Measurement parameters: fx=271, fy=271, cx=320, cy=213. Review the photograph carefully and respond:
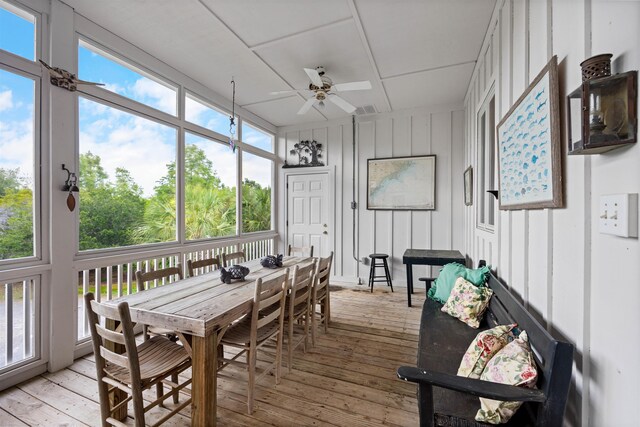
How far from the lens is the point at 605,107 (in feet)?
2.87

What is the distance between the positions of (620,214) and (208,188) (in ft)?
14.0

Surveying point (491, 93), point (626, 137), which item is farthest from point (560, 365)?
point (491, 93)

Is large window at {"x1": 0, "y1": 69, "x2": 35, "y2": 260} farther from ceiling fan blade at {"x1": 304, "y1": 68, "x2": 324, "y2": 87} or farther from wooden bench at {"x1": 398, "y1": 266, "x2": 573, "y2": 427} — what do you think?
wooden bench at {"x1": 398, "y1": 266, "x2": 573, "y2": 427}

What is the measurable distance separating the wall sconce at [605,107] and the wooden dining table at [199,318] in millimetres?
1844

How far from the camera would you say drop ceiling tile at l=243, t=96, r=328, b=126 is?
4.46 metres

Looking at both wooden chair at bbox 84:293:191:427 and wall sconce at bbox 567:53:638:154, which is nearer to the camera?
wall sconce at bbox 567:53:638:154

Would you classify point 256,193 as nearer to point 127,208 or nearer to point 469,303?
point 127,208

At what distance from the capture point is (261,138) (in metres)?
5.37

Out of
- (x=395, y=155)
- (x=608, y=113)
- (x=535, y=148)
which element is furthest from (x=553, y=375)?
(x=395, y=155)

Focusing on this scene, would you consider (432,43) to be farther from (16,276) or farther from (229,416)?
(16,276)

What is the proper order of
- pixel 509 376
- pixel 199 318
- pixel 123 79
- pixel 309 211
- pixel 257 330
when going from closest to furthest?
pixel 509 376
pixel 199 318
pixel 257 330
pixel 123 79
pixel 309 211

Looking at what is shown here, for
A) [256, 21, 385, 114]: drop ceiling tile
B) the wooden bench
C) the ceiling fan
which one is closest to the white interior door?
[256, 21, 385, 114]: drop ceiling tile

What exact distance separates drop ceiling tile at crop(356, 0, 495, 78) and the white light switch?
7.55ft

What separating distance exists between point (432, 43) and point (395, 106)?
172 cm
